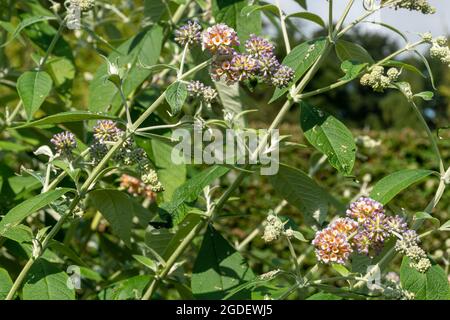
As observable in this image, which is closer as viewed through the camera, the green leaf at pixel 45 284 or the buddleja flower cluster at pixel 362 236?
the buddleja flower cluster at pixel 362 236

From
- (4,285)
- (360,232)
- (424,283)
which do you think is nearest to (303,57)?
(360,232)

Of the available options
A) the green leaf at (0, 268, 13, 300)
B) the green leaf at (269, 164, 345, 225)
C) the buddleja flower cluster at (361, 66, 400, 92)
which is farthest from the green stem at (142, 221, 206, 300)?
the buddleja flower cluster at (361, 66, 400, 92)

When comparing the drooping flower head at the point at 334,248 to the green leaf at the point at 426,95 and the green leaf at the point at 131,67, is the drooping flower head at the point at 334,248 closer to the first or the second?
the green leaf at the point at 426,95

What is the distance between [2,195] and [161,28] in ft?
2.37

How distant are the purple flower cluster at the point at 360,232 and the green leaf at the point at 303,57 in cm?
35

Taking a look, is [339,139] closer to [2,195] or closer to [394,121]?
[2,195]

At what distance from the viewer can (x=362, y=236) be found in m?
1.46

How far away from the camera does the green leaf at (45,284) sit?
5.36 feet

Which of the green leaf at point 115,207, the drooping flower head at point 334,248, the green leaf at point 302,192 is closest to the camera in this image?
the drooping flower head at point 334,248

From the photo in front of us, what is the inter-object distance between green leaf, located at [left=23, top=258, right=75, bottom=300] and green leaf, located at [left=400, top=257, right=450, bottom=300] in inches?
30.0

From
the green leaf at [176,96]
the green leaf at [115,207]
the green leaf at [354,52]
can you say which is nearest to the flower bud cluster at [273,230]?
the green leaf at [176,96]

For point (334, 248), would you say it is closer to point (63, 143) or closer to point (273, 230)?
point (273, 230)

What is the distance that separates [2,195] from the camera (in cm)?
219

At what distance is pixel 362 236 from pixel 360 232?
12 millimetres
